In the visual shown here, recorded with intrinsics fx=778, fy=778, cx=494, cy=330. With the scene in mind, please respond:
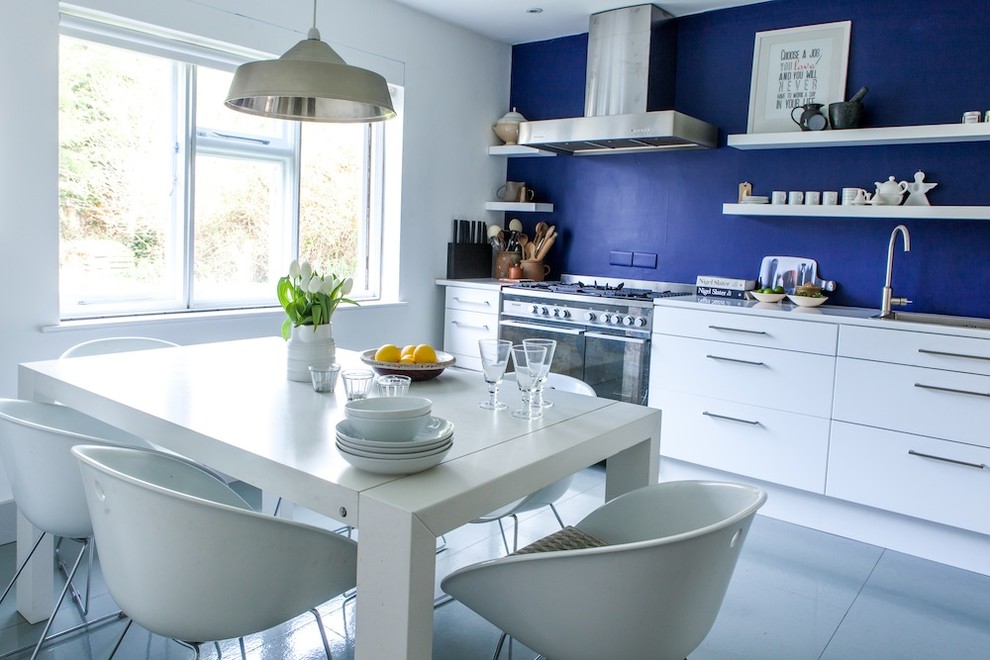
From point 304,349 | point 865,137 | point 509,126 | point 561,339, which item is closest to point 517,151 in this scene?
point 509,126

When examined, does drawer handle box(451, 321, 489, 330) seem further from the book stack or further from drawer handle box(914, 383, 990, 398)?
drawer handle box(914, 383, 990, 398)

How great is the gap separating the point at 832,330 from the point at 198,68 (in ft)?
9.87

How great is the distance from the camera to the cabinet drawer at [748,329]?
3.31 meters

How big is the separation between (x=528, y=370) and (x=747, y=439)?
2.08m

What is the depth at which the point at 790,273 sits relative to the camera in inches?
156

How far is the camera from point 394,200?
4.45 metres

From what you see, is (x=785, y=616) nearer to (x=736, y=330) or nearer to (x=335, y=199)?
(x=736, y=330)

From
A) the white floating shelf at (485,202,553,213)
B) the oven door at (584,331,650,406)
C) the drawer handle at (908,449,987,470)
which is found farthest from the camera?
the white floating shelf at (485,202,553,213)

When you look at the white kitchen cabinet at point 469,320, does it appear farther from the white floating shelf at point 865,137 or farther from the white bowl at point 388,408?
the white bowl at point 388,408

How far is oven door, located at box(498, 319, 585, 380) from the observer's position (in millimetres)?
4105

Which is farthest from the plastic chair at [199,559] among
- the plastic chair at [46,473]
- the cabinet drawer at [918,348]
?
the cabinet drawer at [918,348]

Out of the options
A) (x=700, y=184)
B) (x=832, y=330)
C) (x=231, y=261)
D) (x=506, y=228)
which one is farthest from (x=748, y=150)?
(x=231, y=261)

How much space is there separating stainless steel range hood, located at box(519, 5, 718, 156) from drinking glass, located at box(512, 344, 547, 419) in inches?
95.0

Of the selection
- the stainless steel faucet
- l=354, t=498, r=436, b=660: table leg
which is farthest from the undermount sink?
l=354, t=498, r=436, b=660: table leg
